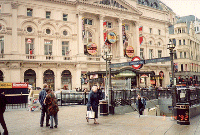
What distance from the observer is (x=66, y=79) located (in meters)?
38.3

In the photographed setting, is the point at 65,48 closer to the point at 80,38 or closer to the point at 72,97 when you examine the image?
the point at 80,38

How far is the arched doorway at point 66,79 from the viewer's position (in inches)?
1497

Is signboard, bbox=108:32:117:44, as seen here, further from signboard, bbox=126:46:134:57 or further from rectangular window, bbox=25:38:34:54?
rectangular window, bbox=25:38:34:54

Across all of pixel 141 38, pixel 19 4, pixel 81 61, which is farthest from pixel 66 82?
pixel 141 38

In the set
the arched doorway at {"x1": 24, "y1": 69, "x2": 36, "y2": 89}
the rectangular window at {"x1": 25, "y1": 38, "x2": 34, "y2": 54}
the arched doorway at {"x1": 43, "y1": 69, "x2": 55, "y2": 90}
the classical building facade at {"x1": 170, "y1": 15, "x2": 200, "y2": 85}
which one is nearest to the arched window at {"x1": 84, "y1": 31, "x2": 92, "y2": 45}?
the arched doorway at {"x1": 43, "y1": 69, "x2": 55, "y2": 90}

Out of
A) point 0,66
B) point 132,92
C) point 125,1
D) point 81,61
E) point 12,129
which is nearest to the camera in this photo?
point 12,129

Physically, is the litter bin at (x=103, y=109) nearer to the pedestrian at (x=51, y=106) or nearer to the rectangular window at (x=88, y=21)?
the pedestrian at (x=51, y=106)

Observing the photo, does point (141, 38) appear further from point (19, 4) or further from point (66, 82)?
point (19, 4)

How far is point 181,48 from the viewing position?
2422 inches

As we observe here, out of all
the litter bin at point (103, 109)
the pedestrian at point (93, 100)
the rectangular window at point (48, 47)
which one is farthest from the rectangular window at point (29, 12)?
the pedestrian at point (93, 100)

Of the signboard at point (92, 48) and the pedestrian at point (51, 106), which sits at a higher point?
the signboard at point (92, 48)

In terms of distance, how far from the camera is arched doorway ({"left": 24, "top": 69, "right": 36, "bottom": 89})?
34819 mm

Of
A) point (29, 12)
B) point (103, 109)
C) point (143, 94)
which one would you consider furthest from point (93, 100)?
point (29, 12)

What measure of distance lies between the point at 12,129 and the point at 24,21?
2792 cm
